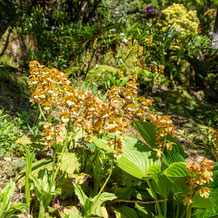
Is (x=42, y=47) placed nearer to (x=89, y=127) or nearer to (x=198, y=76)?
(x=89, y=127)

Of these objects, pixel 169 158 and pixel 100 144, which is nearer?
pixel 100 144

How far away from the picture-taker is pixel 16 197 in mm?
1553

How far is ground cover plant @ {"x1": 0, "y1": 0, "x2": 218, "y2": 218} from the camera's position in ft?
4.31

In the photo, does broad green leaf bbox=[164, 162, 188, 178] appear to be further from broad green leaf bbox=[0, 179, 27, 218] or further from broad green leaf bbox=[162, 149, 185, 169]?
broad green leaf bbox=[0, 179, 27, 218]

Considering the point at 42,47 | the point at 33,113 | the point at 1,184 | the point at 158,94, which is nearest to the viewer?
the point at 1,184

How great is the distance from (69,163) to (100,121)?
1.84 feet

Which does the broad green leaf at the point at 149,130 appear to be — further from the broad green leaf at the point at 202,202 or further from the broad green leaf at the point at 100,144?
the broad green leaf at the point at 202,202

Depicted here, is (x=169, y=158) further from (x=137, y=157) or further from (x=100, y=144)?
(x=100, y=144)

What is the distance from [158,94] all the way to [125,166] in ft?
12.8

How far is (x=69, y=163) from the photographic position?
1.60m

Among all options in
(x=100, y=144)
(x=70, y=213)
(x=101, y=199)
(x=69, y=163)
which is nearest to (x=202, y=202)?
(x=101, y=199)

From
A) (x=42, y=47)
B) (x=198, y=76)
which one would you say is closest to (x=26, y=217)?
(x=42, y=47)

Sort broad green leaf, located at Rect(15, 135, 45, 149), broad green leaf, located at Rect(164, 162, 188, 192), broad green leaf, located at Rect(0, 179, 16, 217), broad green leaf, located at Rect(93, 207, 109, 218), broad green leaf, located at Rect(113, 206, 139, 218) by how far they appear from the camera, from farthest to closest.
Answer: broad green leaf, located at Rect(15, 135, 45, 149), broad green leaf, located at Rect(113, 206, 139, 218), broad green leaf, located at Rect(93, 207, 109, 218), broad green leaf, located at Rect(0, 179, 16, 217), broad green leaf, located at Rect(164, 162, 188, 192)

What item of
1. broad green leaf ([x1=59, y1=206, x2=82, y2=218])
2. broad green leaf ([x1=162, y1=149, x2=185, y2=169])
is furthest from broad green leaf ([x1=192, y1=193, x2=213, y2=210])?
broad green leaf ([x1=59, y1=206, x2=82, y2=218])
